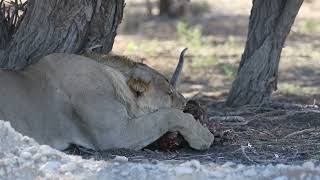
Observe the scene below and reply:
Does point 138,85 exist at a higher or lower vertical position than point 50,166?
higher

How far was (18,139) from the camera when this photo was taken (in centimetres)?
490

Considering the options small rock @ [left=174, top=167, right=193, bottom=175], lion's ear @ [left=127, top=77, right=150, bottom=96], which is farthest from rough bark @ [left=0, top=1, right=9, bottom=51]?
small rock @ [left=174, top=167, right=193, bottom=175]

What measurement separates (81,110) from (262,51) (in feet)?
8.86

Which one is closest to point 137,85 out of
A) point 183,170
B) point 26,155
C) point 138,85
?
point 138,85

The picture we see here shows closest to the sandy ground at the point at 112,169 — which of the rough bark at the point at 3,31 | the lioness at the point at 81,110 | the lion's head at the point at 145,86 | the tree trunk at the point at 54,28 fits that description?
the lioness at the point at 81,110

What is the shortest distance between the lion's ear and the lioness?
8 cm

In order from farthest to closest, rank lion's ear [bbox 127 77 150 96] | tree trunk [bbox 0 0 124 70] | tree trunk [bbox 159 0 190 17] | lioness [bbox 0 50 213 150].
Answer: tree trunk [bbox 159 0 190 17]
tree trunk [bbox 0 0 124 70]
lion's ear [bbox 127 77 150 96]
lioness [bbox 0 50 213 150]

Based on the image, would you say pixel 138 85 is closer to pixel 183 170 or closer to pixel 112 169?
pixel 112 169

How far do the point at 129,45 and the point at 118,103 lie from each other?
727 centimetres

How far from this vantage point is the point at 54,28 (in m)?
6.09

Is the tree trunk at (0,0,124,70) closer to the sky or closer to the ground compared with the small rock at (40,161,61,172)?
closer to the sky

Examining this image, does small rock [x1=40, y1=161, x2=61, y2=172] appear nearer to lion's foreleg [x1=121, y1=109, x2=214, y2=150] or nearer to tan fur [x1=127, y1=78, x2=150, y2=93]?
lion's foreleg [x1=121, y1=109, x2=214, y2=150]

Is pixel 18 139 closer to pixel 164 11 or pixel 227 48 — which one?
pixel 227 48

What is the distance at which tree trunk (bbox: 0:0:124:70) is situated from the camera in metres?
6.06
